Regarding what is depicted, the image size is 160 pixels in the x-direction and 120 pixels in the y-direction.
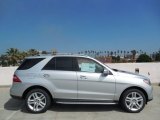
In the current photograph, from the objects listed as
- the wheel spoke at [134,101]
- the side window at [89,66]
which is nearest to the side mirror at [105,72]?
the side window at [89,66]

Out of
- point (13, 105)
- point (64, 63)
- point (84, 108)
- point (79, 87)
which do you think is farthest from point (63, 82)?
point (13, 105)

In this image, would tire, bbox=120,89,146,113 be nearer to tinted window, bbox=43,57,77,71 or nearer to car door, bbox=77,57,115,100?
car door, bbox=77,57,115,100

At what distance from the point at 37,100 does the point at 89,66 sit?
1.80 m

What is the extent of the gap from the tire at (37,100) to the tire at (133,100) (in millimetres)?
2216

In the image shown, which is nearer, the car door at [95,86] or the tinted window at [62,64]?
the car door at [95,86]

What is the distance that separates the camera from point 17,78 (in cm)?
871

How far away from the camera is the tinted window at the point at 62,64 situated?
879 cm

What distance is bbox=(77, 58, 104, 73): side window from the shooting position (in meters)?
8.73

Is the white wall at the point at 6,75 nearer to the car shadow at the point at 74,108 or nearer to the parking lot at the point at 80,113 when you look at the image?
the parking lot at the point at 80,113

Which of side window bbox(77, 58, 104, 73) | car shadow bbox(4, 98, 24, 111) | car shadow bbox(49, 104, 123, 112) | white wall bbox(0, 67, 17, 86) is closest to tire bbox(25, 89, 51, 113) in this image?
car shadow bbox(49, 104, 123, 112)

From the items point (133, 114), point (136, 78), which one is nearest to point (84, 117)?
point (133, 114)

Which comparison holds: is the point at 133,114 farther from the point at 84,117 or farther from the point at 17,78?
the point at 17,78

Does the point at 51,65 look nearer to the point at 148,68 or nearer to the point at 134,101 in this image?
the point at 134,101

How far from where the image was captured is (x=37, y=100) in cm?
861
